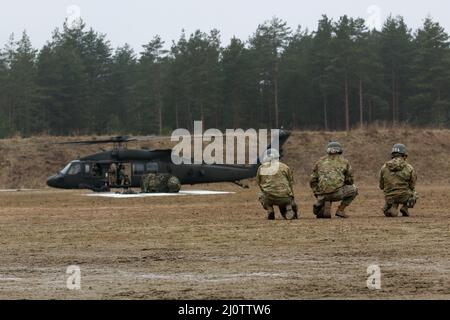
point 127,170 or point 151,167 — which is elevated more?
point 151,167

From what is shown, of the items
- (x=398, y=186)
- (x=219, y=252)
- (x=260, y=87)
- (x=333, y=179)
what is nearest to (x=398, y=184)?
(x=398, y=186)

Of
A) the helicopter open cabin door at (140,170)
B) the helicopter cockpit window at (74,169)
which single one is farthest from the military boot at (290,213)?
the helicopter cockpit window at (74,169)

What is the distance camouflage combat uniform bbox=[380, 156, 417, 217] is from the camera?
23.1 metres

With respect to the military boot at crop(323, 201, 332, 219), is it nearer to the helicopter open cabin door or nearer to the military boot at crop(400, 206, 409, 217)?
the military boot at crop(400, 206, 409, 217)

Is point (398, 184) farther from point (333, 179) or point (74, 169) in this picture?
point (74, 169)

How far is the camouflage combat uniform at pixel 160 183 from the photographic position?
41.9m

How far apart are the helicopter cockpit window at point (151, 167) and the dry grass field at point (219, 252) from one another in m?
10.7

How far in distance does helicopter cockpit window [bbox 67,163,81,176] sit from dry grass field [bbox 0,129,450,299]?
11100mm

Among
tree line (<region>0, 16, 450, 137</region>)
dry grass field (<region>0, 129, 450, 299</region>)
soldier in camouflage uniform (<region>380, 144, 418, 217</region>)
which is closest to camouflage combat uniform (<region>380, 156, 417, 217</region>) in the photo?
soldier in camouflage uniform (<region>380, 144, 418, 217</region>)

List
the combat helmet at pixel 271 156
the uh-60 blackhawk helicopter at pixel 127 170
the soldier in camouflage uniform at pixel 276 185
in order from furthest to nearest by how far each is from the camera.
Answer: the uh-60 blackhawk helicopter at pixel 127 170 < the combat helmet at pixel 271 156 < the soldier in camouflage uniform at pixel 276 185

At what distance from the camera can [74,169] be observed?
4328 centimetres

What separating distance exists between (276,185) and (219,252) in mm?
7194

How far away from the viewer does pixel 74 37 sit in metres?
110

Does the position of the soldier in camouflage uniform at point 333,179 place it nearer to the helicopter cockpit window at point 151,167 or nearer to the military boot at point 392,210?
the military boot at point 392,210
